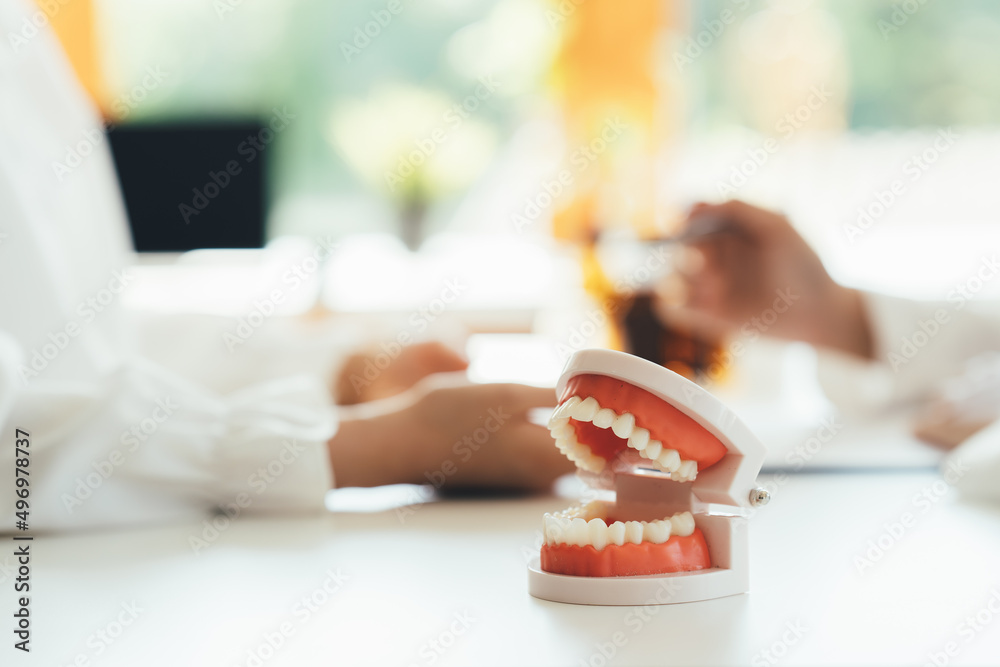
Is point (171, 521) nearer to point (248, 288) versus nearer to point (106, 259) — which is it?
point (106, 259)

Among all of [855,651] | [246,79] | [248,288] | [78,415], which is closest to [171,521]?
[78,415]

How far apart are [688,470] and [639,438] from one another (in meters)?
0.04

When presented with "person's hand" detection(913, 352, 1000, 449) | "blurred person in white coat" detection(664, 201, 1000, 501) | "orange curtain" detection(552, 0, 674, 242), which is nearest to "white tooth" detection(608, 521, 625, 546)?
"person's hand" detection(913, 352, 1000, 449)

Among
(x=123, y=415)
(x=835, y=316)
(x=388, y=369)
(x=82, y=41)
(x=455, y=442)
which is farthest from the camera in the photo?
(x=82, y=41)

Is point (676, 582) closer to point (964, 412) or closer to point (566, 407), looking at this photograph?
point (566, 407)

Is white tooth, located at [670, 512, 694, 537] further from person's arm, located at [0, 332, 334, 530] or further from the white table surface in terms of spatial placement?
person's arm, located at [0, 332, 334, 530]

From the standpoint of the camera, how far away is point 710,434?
484mm

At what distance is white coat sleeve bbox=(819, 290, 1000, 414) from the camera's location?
3.92 ft

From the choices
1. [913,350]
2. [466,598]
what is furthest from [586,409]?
[913,350]

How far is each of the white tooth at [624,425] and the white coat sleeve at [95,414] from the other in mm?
326

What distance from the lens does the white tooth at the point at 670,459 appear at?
477 mm

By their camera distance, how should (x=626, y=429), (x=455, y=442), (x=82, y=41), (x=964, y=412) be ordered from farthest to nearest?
(x=82, y=41)
(x=964, y=412)
(x=455, y=442)
(x=626, y=429)

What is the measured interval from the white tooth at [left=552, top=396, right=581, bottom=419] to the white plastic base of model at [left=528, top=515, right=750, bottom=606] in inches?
3.2

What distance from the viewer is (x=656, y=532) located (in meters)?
0.48
